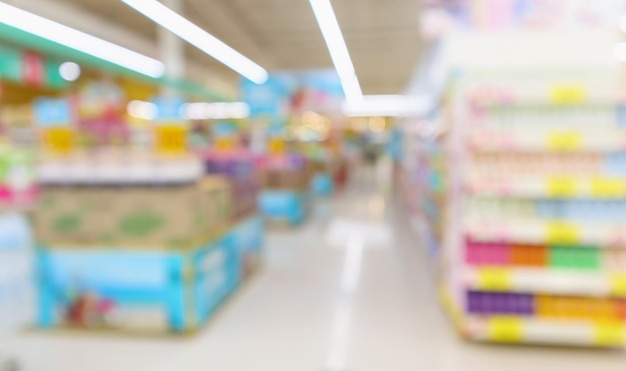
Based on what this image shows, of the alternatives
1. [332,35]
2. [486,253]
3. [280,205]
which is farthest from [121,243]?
[280,205]

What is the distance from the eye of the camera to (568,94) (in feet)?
7.70

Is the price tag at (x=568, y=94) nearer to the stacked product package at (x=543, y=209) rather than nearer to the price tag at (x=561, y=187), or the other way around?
the stacked product package at (x=543, y=209)

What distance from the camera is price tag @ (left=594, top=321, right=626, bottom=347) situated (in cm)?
239

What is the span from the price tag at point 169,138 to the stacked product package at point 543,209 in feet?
Answer: 5.65

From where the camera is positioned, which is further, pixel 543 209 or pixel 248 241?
pixel 248 241

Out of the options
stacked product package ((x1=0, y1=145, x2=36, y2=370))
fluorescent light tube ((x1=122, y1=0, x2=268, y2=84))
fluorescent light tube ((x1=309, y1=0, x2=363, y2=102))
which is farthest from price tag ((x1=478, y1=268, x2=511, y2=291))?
stacked product package ((x1=0, y1=145, x2=36, y2=370))

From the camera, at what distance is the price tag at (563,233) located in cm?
240

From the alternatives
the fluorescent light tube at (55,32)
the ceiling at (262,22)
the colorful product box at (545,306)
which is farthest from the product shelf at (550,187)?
the fluorescent light tube at (55,32)

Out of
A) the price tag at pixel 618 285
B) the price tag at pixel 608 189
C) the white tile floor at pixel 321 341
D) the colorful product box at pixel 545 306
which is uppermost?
the price tag at pixel 608 189

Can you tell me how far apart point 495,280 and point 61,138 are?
274 centimetres

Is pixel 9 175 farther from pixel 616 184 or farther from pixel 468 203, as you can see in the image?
pixel 616 184

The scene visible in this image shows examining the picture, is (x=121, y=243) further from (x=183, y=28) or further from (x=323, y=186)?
(x=323, y=186)

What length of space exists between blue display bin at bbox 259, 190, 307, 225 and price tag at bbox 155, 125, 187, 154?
3382mm

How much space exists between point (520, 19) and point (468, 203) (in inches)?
48.1
